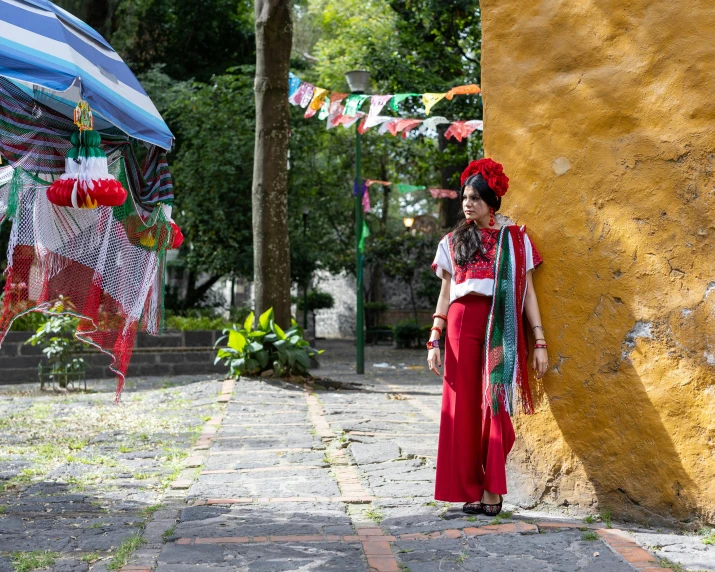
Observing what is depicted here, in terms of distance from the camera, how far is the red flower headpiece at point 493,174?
4250 mm

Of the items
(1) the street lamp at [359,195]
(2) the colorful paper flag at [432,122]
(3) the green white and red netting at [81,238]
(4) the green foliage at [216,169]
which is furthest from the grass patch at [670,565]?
(4) the green foliage at [216,169]

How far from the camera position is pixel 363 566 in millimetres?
3428

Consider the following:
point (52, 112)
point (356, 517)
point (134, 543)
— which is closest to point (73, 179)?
point (52, 112)

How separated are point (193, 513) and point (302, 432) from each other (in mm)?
2587

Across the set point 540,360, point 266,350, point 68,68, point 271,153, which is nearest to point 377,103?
point 271,153

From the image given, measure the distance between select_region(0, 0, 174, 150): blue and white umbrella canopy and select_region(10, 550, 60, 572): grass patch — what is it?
76.9 inches

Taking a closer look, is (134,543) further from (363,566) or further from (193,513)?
(363,566)

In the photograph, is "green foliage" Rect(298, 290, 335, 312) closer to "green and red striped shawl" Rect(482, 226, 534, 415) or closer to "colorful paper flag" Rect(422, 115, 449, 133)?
"colorful paper flag" Rect(422, 115, 449, 133)

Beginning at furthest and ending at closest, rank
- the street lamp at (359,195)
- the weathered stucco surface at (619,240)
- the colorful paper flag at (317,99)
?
the street lamp at (359,195) < the colorful paper flag at (317,99) < the weathered stucco surface at (619,240)

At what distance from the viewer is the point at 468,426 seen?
4.26 meters

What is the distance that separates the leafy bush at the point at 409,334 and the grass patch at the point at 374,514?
650 inches

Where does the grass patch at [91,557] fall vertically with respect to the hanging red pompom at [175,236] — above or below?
below

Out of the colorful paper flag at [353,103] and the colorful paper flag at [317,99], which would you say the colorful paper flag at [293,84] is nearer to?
the colorful paper flag at [317,99]

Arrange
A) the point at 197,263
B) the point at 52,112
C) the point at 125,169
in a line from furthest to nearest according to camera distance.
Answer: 1. the point at 197,263
2. the point at 125,169
3. the point at 52,112
